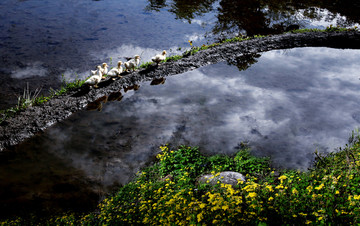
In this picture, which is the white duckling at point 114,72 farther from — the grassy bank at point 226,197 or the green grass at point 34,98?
the grassy bank at point 226,197

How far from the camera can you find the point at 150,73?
37.4 feet

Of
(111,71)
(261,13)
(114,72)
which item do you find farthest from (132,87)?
(261,13)

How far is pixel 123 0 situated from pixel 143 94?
1462 centimetres

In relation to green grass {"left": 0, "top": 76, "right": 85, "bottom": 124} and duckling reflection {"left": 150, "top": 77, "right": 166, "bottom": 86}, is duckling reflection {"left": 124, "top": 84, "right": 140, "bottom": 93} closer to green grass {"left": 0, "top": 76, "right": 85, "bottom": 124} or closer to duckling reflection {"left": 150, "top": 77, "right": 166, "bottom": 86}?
duckling reflection {"left": 150, "top": 77, "right": 166, "bottom": 86}

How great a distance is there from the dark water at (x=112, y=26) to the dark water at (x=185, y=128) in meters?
2.97

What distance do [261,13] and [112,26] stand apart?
11884 mm

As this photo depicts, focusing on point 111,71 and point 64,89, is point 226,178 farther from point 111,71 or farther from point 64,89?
point 64,89

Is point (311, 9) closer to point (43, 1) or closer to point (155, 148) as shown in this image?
point (155, 148)

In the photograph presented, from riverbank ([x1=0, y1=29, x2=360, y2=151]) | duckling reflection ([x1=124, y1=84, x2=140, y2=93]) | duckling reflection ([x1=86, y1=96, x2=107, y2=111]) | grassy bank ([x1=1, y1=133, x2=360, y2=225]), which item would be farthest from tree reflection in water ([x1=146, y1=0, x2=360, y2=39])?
grassy bank ([x1=1, y1=133, x2=360, y2=225])

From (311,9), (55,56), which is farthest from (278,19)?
(55,56)

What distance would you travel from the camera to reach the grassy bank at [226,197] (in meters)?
3.94

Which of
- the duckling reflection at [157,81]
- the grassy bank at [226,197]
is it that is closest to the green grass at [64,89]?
the duckling reflection at [157,81]

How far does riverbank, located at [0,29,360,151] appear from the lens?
7719 millimetres

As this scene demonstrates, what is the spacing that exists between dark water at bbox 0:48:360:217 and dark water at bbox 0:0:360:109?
117 inches
